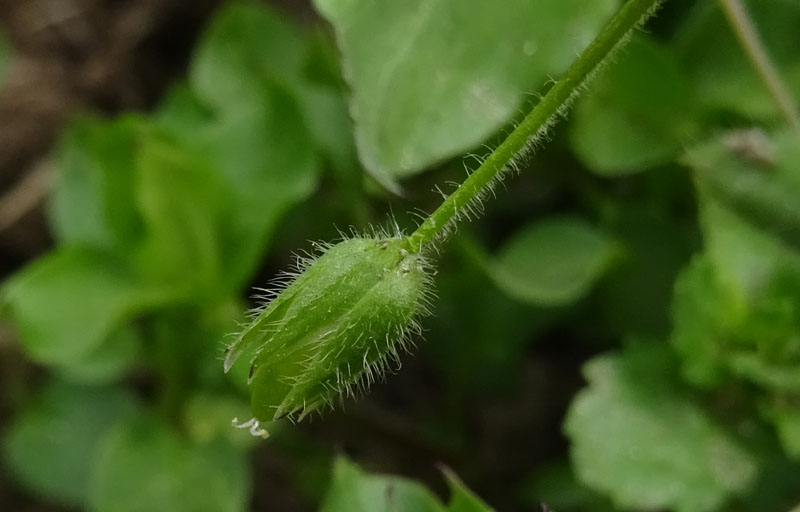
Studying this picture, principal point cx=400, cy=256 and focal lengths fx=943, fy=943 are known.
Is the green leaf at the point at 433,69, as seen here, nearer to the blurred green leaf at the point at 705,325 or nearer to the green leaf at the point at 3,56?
the blurred green leaf at the point at 705,325

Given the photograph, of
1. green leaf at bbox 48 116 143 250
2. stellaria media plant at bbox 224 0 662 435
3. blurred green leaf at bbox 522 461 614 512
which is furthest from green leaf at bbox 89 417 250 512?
stellaria media plant at bbox 224 0 662 435

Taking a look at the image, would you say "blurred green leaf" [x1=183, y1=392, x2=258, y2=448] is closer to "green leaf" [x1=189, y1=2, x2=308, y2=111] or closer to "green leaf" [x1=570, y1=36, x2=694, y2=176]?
"green leaf" [x1=189, y1=2, x2=308, y2=111]

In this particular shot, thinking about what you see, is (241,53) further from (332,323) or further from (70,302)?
(332,323)

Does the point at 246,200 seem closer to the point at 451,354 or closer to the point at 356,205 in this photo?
the point at 356,205

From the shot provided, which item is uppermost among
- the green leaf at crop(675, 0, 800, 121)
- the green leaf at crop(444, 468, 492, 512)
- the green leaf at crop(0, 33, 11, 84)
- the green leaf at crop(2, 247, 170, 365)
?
the green leaf at crop(675, 0, 800, 121)

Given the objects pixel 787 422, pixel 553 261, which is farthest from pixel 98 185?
pixel 787 422
